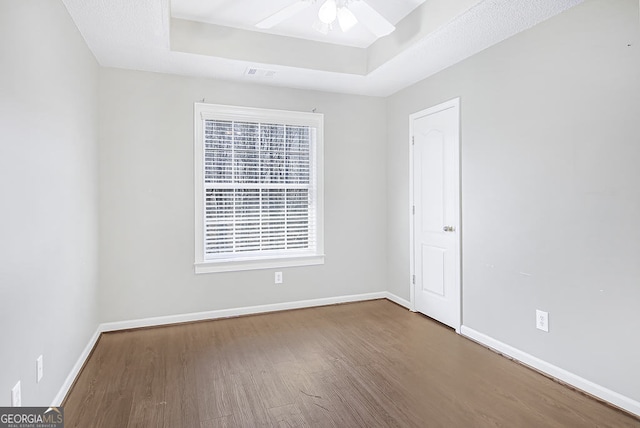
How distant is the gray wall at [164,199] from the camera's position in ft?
11.2

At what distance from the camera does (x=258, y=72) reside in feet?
11.6

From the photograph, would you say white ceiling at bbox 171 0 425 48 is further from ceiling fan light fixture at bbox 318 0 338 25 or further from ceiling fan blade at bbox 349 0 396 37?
ceiling fan light fixture at bbox 318 0 338 25

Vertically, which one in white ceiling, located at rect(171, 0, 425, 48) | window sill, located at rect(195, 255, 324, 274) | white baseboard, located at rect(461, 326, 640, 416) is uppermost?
white ceiling, located at rect(171, 0, 425, 48)

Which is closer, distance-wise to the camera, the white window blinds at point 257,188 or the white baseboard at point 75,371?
the white baseboard at point 75,371

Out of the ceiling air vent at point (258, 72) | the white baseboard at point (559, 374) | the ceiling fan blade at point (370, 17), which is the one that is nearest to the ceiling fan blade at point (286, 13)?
the ceiling fan blade at point (370, 17)

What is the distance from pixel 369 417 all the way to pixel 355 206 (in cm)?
263

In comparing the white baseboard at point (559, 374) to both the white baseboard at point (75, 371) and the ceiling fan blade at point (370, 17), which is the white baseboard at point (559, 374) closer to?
the ceiling fan blade at point (370, 17)

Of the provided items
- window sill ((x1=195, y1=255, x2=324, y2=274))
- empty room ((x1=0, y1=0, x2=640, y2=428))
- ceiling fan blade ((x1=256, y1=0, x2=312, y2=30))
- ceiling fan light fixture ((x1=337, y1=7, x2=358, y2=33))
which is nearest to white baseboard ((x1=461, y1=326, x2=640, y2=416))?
empty room ((x1=0, y1=0, x2=640, y2=428))

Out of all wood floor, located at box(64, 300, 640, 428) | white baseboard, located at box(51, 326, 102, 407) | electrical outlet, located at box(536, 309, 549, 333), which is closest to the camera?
wood floor, located at box(64, 300, 640, 428)

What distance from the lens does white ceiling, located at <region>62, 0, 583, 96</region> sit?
96.8 inches

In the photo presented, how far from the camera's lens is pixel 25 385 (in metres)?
1.72

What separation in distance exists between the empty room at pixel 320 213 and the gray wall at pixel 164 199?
2cm

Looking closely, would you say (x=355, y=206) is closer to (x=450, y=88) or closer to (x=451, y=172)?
(x=451, y=172)

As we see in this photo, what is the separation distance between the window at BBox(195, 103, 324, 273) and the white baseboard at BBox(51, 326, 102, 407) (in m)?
1.06
